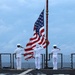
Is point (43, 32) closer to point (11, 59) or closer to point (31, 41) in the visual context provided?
point (31, 41)

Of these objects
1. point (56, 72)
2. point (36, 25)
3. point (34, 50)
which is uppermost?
point (36, 25)

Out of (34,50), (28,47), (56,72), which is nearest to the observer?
(56,72)

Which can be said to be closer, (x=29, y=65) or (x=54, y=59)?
(x=54, y=59)

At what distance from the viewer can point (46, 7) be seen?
28859 mm

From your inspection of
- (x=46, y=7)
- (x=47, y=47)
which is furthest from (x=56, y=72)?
(x=46, y=7)

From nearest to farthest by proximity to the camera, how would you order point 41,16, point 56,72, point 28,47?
point 56,72 → point 28,47 → point 41,16

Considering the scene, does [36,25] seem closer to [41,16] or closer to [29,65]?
[41,16]

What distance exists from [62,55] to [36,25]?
3384 millimetres

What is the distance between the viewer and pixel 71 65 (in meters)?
28.6

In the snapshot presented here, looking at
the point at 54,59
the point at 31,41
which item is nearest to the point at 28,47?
the point at 31,41

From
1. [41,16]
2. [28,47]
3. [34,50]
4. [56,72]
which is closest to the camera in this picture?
[56,72]

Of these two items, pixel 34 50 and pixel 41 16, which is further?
pixel 41 16

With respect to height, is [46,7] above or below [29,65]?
above

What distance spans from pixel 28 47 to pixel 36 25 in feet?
7.21
